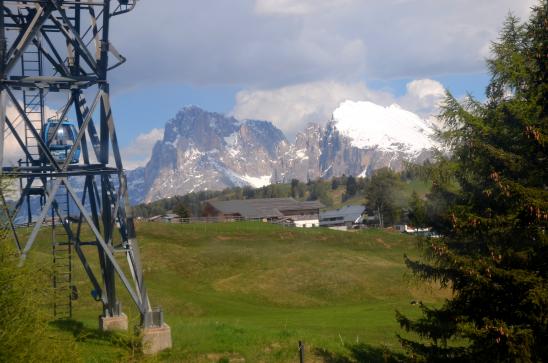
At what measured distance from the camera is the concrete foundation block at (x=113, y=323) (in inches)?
780

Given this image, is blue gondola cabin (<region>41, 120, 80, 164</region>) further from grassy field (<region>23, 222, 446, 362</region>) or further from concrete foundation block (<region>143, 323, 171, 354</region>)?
concrete foundation block (<region>143, 323, 171, 354</region>)

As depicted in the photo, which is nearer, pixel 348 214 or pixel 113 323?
pixel 113 323

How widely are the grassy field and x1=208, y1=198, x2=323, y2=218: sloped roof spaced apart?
49.3 metres

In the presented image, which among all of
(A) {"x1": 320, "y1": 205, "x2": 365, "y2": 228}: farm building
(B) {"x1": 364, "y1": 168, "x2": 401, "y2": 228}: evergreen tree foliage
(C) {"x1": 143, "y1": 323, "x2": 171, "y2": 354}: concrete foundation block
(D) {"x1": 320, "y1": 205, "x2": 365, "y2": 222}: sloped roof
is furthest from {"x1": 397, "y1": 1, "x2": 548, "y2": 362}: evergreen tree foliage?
(D) {"x1": 320, "y1": 205, "x2": 365, "y2": 222}: sloped roof

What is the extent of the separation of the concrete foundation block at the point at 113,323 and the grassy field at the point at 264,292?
67 centimetres

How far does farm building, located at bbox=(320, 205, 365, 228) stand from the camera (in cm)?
13438

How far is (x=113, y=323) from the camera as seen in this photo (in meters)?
20.0

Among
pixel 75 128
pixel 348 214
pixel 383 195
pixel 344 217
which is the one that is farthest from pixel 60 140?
pixel 348 214

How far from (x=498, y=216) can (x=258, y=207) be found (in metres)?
122

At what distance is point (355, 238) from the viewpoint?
76.9 metres

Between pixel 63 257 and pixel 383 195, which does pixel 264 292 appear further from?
pixel 383 195

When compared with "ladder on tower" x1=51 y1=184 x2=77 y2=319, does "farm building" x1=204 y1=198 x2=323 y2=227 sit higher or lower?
higher

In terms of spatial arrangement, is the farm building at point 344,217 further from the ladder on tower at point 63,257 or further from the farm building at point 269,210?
the ladder on tower at point 63,257

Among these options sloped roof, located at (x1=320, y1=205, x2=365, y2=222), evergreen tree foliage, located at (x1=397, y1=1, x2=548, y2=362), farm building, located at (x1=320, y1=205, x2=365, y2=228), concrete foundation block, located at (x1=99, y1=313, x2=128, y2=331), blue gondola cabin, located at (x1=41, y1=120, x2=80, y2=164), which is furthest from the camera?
sloped roof, located at (x1=320, y1=205, x2=365, y2=222)
